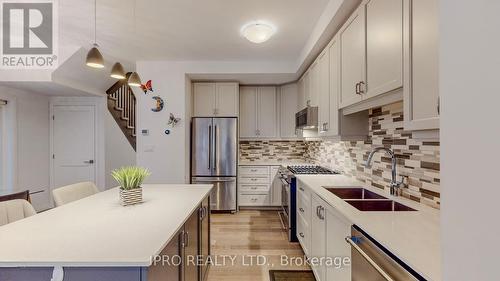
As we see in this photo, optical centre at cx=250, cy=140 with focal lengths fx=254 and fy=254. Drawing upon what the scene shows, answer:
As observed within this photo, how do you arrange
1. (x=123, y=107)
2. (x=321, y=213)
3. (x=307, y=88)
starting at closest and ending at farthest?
(x=321, y=213) → (x=307, y=88) → (x=123, y=107)

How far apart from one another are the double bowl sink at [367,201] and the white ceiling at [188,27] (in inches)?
69.6

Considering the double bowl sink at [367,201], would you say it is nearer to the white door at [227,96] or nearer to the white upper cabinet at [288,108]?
the white upper cabinet at [288,108]

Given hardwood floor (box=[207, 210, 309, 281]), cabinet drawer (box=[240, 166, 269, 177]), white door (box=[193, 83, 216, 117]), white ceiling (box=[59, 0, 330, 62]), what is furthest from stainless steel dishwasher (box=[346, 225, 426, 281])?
white door (box=[193, 83, 216, 117])

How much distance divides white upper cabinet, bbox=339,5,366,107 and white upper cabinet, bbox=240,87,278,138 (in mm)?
2529

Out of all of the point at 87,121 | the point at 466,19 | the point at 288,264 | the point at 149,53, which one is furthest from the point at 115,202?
the point at 87,121

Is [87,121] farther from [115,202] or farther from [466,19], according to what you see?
[466,19]

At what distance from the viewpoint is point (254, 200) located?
184 inches

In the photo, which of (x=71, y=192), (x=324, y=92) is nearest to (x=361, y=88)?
(x=324, y=92)

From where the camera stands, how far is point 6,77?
12.1 ft

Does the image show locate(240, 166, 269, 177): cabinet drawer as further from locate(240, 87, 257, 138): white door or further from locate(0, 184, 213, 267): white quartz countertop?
locate(0, 184, 213, 267): white quartz countertop

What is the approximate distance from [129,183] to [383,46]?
192 cm

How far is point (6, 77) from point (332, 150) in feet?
15.9

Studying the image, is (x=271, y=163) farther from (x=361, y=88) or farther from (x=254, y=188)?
(x=361, y=88)

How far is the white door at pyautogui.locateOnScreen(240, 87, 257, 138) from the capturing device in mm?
4887
